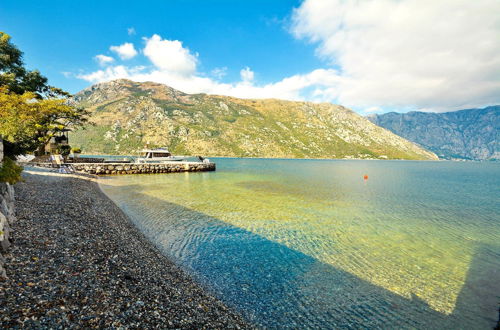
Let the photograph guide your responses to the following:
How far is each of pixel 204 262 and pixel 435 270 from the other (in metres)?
13.9

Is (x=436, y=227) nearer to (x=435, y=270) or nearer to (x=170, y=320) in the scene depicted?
(x=435, y=270)

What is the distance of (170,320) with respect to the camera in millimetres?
7379

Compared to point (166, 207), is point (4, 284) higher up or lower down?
higher up

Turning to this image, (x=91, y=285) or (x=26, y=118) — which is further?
(x=26, y=118)

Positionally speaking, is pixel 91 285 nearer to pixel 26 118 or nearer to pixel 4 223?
pixel 4 223

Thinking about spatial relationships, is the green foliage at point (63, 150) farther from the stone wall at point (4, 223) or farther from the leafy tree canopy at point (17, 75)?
the stone wall at point (4, 223)

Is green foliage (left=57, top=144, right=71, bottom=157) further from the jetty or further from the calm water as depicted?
the calm water

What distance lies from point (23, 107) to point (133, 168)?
2795cm

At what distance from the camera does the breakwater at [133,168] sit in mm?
58550

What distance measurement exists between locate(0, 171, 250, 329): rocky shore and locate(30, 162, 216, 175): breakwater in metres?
51.8

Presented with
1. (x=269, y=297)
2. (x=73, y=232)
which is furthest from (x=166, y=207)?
(x=269, y=297)

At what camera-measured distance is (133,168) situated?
66.3 meters

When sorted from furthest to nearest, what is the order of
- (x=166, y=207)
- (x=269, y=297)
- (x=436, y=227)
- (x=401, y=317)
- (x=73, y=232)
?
1. (x=166, y=207)
2. (x=436, y=227)
3. (x=73, y=232)
4. (x=269, y=297)
5. (x=401, y=317)

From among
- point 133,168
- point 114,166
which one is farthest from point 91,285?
point 133,168
